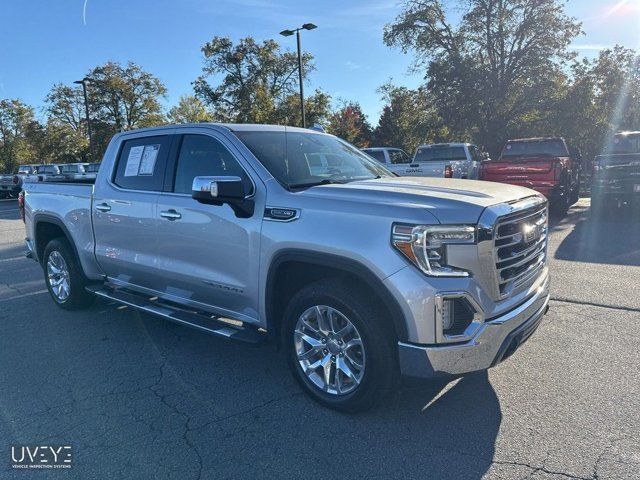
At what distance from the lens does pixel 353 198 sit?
10.7 ft

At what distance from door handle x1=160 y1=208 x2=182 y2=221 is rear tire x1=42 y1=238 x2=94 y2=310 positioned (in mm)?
1947

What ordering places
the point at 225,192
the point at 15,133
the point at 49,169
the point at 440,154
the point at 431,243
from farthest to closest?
the point at 15,133
the point at 49,169
the point at 440,154
the point at 225,192
the point at 431,243

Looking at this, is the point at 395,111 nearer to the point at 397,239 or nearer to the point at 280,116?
the point at 280,116

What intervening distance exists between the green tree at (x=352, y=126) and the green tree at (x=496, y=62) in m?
9.03

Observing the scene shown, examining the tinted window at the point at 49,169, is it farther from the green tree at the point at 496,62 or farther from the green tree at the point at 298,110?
the green tree at the point at 496,62

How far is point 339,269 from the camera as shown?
3217 millimetres

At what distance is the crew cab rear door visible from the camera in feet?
14.8

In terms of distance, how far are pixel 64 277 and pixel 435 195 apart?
15.3ft

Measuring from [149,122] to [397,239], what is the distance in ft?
124

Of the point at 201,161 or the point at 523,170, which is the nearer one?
the point at 201,161

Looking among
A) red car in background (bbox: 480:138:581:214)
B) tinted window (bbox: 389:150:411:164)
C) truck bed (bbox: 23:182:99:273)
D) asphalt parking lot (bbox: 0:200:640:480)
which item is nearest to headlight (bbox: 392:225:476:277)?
asphalt parking lot (bbox: 0:200:640:480)

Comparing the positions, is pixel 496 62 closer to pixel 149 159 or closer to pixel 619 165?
pixel 619 165

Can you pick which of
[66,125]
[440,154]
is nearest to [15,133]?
[66,125]

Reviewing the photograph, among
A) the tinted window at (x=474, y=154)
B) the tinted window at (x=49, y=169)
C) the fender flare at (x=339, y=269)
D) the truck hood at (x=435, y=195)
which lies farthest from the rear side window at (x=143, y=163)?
the tinted window at (x=49, y=169)
